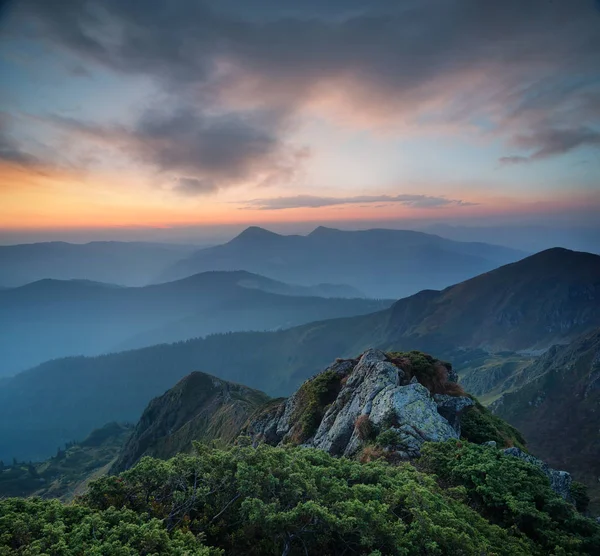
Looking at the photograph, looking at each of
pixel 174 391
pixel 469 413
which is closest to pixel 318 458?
pixel 469 413

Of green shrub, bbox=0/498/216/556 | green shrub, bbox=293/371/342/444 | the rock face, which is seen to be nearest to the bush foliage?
green shrub, bbox=0/498/216/556

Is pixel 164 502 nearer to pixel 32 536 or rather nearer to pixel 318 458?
pixel 32 536

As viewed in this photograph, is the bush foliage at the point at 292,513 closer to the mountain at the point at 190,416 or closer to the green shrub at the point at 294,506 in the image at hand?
the green shrub at the point at 294,506

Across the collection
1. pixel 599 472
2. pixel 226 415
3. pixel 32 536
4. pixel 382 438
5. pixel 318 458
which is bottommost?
pixel 599 472

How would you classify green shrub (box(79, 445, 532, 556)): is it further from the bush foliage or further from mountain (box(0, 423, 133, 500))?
mountain (box(0, 423, 133, 500))

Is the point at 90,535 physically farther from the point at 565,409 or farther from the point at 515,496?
the point at 565,409

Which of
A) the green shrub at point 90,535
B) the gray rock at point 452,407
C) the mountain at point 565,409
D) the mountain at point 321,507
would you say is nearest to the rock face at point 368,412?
the gray rock at point 452,407

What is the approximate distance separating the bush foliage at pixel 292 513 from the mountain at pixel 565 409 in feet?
234

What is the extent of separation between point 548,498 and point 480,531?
17.8ft

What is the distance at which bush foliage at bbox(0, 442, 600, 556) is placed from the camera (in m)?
11.3

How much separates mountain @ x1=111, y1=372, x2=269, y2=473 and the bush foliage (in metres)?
71.3

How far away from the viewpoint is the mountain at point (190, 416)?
93.2 m

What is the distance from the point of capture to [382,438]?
23.4 m

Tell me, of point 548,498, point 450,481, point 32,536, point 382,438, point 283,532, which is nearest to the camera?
point 32,536
